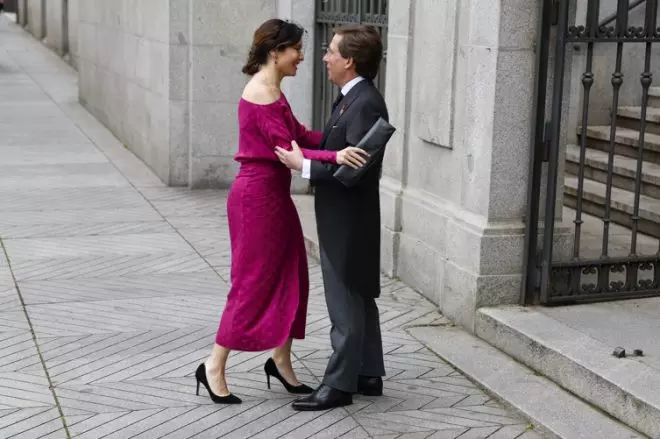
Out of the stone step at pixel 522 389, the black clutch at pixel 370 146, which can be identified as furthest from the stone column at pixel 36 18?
the black clutch at pixel 370 146

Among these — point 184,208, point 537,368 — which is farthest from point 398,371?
point 184,208

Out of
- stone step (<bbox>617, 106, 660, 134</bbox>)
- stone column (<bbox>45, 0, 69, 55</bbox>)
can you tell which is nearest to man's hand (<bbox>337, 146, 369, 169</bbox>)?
stone step (<bbox>617, 106, 660, 134</bbox>)

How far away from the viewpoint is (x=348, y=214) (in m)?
5.52

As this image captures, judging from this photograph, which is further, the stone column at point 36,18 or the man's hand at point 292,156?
the stone column at point 36,18

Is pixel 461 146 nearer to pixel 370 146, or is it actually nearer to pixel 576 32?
pixel 576 32

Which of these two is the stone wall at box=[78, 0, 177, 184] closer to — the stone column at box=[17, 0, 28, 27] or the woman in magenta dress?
the woman in magenta dress

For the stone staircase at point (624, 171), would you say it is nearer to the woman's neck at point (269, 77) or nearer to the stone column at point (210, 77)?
the stone column at point (210, 77)

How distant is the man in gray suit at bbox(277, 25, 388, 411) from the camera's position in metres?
5.40

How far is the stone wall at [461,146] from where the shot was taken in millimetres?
6613

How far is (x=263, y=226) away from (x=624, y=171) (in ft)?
14.0

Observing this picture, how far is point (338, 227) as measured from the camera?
5.54 meters

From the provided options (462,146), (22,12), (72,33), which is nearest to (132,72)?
(462,146)

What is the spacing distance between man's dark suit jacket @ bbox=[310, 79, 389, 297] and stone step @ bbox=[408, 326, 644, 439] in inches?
34.3

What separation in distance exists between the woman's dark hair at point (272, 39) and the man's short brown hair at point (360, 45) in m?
0.22
